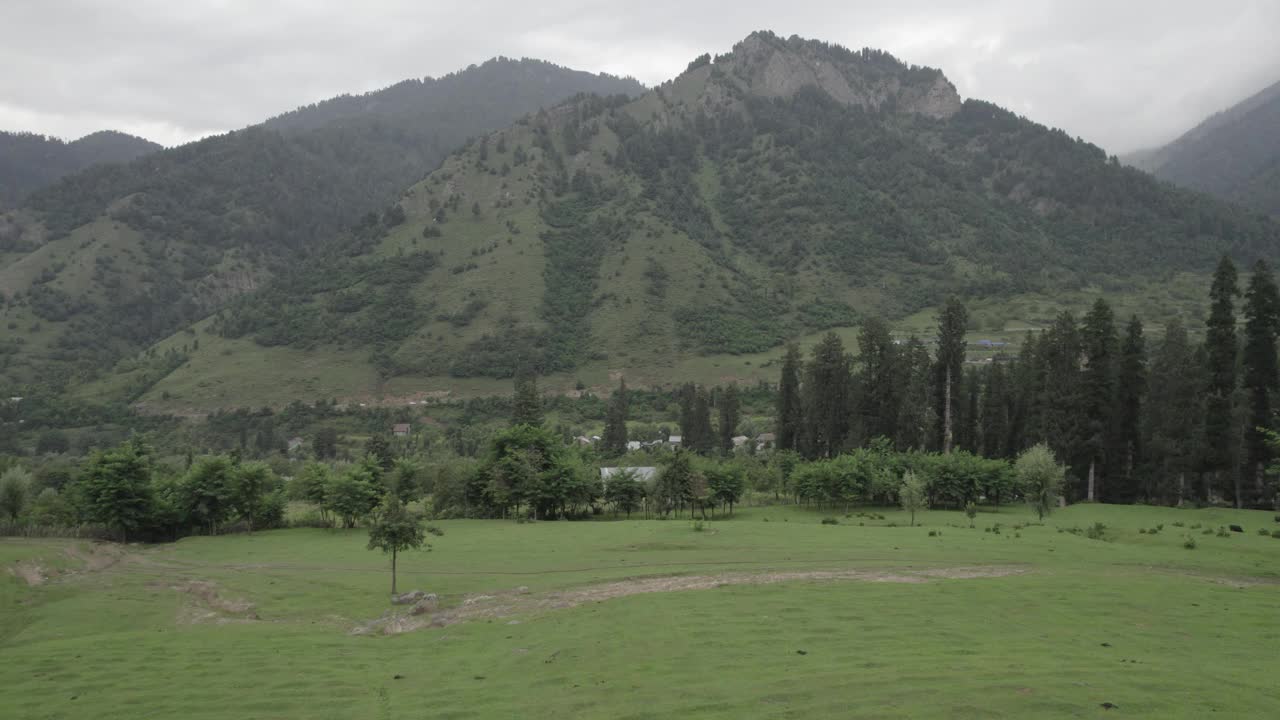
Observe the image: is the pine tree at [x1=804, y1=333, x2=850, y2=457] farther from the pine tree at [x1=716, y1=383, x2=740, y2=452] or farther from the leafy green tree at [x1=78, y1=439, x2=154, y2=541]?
the leafy green tree at [x1=78, y1=439, x2=154, y2=541]

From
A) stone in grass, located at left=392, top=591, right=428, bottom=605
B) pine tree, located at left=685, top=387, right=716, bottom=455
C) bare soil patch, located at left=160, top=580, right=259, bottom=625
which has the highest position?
pine tree, located at left=685, top=387, right=716, bottom=455

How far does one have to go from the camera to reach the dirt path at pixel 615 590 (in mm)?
30672

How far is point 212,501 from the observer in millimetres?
65500

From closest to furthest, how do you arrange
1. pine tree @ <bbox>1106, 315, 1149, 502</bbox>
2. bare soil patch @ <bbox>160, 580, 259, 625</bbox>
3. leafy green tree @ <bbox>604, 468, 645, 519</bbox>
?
bare soil patch @ <bbox>160, 580, 259, 625</bbox>, pine tree @ <bbox>1106, 315, 1149, 502</bbox>, leafy green tree @ <bbox>604, 468, 645, 519</bbox>

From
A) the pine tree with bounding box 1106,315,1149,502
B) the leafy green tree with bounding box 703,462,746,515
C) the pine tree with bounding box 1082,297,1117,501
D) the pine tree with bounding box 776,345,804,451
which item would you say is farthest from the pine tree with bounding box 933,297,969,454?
the leafy green tree with bounding box 703,462,746,515

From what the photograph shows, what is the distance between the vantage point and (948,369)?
83438 millimetres

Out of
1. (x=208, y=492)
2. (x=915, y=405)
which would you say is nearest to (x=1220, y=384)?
(x=915, y=405)

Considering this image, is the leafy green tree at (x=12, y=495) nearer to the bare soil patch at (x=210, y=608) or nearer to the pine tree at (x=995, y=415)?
the bare soil patch at (x=210, y=608)

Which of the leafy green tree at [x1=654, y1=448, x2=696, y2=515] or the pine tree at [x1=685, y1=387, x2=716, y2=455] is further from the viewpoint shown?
the pine tree at [x1=685, y1=387, x2=716, y2=455]

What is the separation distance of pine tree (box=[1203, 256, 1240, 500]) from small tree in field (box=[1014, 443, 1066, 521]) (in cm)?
1193

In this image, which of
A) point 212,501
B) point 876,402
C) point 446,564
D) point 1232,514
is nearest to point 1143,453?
point 1232,514

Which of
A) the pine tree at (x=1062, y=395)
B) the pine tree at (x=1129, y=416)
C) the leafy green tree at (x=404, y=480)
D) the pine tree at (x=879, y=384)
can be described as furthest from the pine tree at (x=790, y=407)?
the leafy green tree at (x=404, y=480)

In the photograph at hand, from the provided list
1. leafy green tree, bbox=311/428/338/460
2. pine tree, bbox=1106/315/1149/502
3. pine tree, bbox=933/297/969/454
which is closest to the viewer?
pine tree, bbox=1106/315/1149/502

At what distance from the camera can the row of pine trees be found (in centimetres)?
5684
